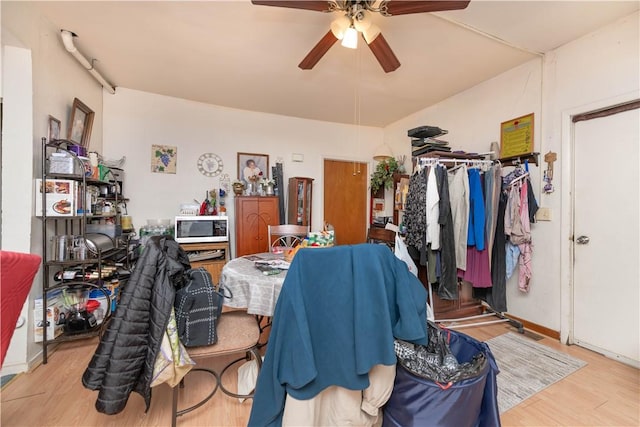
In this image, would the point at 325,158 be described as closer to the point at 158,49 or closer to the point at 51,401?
the point at 158,49

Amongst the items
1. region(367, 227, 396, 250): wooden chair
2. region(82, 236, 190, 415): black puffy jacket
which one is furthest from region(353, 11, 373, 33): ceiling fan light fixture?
region(367, 227, 396, 250): wooden chair

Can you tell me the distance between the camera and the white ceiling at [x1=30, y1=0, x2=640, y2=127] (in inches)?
75.7

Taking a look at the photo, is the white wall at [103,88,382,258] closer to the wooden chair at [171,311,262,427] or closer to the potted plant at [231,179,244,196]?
the potted plant at [231,179,244,196]

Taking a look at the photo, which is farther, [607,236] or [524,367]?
[607,236]

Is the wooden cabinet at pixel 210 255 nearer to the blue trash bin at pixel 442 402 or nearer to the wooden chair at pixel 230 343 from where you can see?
the wooden chair at pixel 230 343

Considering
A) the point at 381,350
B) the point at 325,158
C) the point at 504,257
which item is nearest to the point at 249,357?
the point at 381,350

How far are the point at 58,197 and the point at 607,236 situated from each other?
13.9 feet

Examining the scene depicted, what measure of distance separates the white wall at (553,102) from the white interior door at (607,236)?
94 millimetres

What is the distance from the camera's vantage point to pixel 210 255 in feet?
10.6

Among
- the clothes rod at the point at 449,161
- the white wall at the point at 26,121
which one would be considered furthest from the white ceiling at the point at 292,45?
the clothes rod at the point at 449,161

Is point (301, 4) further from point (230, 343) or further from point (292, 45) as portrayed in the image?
point (230, 343)

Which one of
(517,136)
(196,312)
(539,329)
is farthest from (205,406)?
(517,136)

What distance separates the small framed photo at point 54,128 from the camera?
2.09m

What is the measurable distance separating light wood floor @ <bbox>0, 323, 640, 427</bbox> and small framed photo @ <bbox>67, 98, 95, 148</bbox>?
1.90 meters
